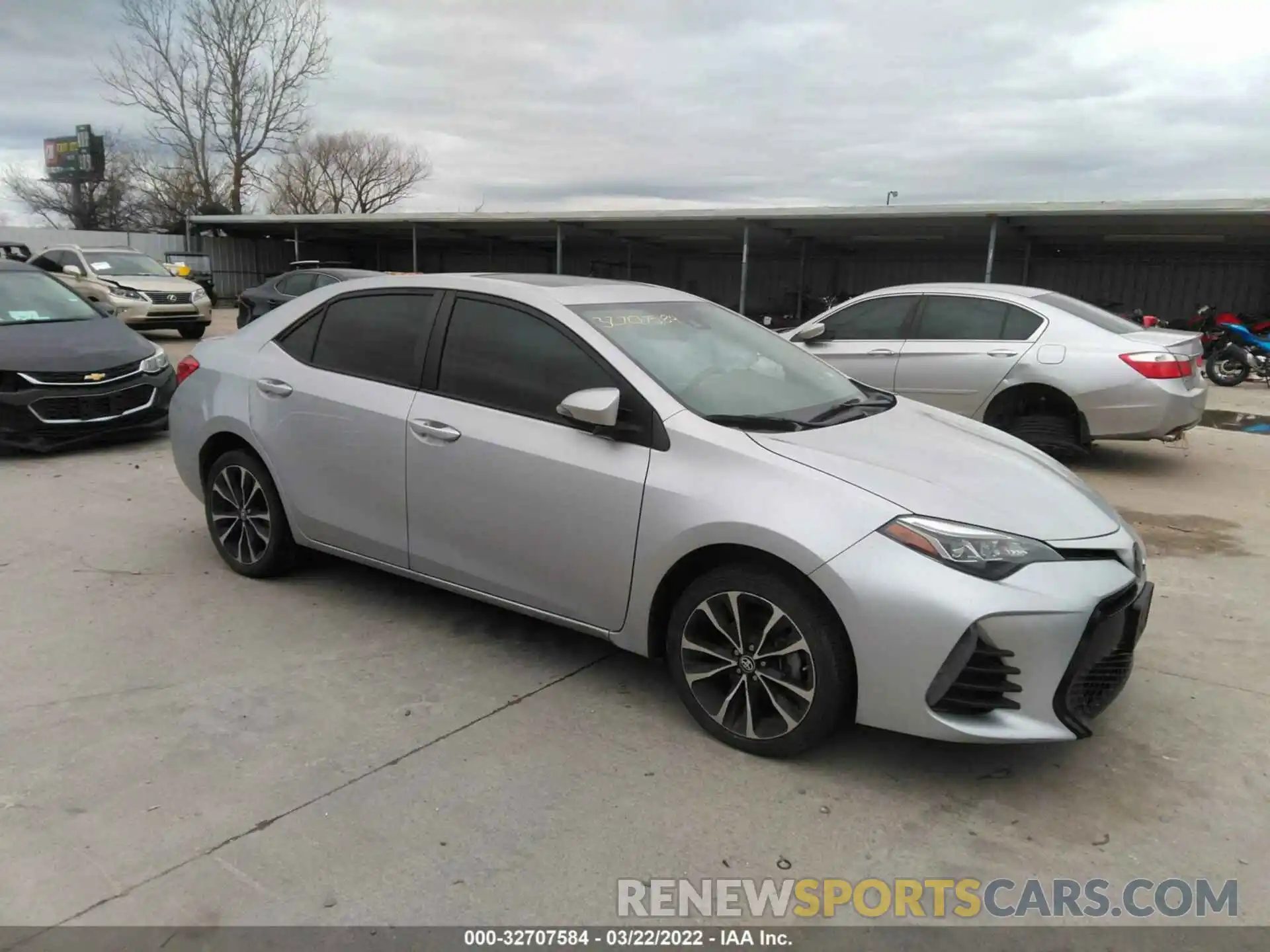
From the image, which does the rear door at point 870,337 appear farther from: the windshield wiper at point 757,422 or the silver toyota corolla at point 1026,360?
the windshield wiper at point 757,422

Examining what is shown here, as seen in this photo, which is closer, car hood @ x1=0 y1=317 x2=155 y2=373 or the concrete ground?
the concrete ground

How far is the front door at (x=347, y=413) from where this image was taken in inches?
156

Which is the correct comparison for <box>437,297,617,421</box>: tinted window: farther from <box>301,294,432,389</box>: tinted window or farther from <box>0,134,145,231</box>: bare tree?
<box>0,134,145,231</box>: bare tree

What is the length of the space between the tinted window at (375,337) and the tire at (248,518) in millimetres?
709

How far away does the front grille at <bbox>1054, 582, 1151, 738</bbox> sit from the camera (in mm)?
2789

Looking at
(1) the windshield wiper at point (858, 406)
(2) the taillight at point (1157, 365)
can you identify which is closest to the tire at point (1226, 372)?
(2) the taillight at point (1157, 365)

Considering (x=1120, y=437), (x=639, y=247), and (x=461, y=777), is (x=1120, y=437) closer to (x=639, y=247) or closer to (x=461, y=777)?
(x=461, y=777)

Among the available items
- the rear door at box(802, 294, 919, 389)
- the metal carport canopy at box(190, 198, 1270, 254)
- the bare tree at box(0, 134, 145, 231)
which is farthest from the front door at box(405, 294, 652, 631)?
the bare tree at box(0, 134, 145, 231)

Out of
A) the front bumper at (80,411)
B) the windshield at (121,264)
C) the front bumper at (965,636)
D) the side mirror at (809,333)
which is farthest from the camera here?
the windshield at (121,264)

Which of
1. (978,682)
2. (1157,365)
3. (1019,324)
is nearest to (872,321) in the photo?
(1019,324)

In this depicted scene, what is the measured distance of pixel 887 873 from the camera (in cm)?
257

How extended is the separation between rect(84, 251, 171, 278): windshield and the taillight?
56.1 ft
